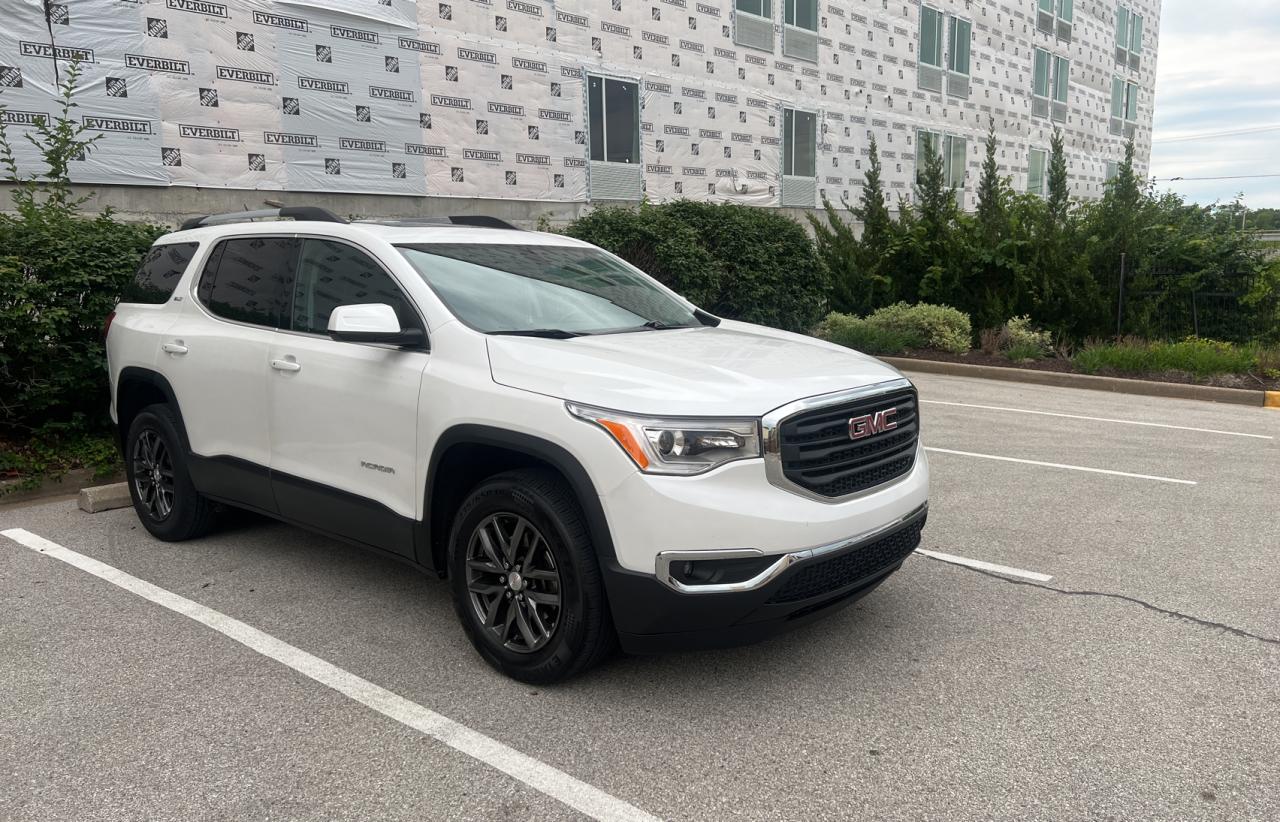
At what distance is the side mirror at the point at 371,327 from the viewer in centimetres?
386

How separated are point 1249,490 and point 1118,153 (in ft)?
125

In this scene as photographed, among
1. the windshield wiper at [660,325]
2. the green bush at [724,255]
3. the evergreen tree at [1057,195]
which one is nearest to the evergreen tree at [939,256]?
the evergreen tree at [1057,195]

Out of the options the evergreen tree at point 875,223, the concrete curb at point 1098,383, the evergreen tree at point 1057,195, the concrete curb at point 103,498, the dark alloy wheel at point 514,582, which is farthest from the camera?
the evergreen tree at point 875,223

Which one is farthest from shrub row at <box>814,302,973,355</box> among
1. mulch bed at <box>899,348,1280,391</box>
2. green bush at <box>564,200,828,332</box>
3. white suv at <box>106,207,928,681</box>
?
white suv at <box>106,207,928,681</box>

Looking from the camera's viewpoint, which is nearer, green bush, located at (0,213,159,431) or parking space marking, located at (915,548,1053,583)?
parking space marking, located at (915,548,1053,583)

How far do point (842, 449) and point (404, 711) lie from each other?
1.96m

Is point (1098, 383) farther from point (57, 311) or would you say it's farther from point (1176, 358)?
point (57, 311)

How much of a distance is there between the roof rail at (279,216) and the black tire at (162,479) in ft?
3.90

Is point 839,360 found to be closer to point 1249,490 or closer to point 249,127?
point 1249,490

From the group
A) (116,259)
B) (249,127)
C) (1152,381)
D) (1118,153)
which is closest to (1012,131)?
(1118,153)

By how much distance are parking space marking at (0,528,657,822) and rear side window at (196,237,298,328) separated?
4.90ft

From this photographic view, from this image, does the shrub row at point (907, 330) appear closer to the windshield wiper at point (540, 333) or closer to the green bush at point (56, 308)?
the green bush at point (56, 308)

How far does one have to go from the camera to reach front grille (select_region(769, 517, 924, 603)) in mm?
3355

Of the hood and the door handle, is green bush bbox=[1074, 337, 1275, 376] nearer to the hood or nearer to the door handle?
the hood
